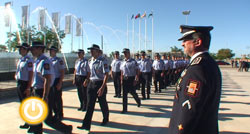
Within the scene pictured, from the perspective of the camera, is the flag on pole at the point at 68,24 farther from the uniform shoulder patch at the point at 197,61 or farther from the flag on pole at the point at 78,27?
the uniform shoulder patch at the point at 197,61

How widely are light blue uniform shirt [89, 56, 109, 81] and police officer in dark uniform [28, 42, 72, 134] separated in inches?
43.6

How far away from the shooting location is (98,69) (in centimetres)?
443

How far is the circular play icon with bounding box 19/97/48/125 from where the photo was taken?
132 inches

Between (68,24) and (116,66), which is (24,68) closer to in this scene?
(116,66)

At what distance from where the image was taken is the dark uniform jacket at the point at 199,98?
4.95ft

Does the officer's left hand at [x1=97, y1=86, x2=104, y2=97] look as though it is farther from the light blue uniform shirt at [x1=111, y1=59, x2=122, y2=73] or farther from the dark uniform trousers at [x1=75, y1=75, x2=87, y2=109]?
the light blue uniform shirt at [x1=111, y1=59, x2=122, y2=73]

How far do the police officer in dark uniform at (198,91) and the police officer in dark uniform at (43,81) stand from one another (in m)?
2.44

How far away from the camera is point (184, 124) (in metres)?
1.56

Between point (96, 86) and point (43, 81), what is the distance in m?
1.17

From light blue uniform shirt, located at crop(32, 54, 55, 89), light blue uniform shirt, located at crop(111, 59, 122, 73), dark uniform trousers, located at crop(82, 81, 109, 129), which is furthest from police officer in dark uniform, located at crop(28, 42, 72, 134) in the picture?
light blue uniform shirt, located at crop(111, 59, 122, 73)

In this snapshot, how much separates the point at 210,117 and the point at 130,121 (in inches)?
133

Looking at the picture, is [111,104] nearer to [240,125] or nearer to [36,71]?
[36,71]

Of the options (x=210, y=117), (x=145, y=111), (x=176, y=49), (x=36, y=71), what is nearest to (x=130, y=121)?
(x=145, y=111)

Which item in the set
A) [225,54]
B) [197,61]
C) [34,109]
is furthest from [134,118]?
[225,54]
